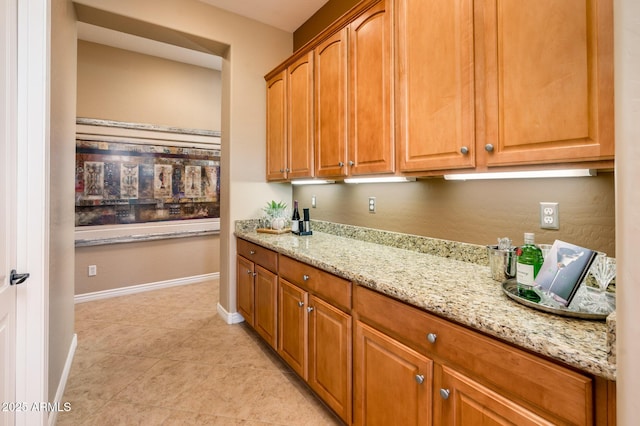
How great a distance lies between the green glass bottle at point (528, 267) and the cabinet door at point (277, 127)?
6.71 feet

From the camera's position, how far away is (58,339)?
6.29 ft

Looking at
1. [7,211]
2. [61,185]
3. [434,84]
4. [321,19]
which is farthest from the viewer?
[321,19]

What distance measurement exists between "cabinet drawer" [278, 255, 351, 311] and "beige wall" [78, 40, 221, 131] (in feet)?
10.2

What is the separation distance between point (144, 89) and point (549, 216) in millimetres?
4478

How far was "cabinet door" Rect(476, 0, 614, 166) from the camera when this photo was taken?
0.99 metres

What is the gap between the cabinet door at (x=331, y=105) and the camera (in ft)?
6.88

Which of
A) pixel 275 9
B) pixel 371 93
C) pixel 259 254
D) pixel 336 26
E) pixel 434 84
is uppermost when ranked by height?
pixel 275 9

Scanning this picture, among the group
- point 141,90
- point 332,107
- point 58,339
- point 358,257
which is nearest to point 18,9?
point 332,107

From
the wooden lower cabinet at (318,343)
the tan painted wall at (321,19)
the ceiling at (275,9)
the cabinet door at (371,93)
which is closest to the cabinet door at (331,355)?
the wooden lower cabinet at (318,343)

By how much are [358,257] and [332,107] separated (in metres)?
1.12

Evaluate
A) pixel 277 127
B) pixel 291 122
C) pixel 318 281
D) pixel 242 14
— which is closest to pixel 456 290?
pixel 318 281

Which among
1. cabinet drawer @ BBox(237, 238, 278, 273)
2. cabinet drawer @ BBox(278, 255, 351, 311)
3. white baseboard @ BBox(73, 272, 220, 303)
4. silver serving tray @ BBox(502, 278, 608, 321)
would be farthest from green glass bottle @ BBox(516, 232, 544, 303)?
white baseboard @ BBox(73, 272, 220, 303)

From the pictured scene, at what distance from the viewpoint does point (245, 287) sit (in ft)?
9.10

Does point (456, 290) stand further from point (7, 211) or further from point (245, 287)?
point (245, 287)
